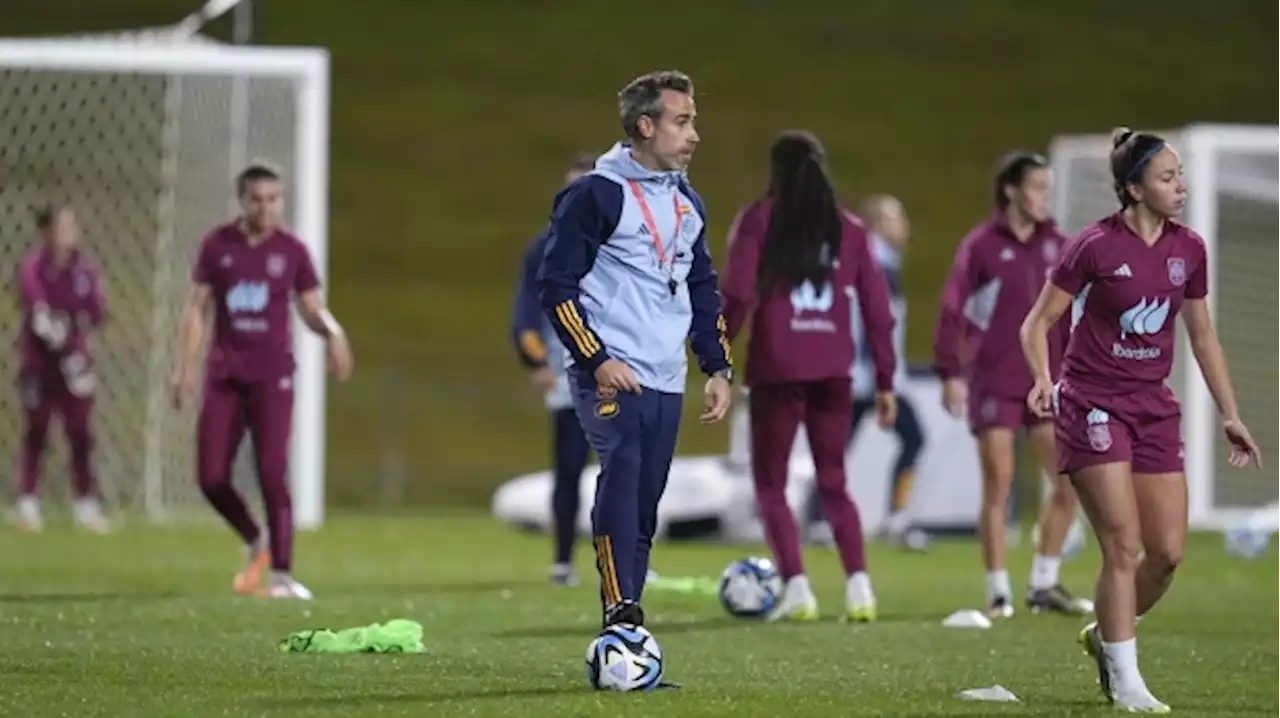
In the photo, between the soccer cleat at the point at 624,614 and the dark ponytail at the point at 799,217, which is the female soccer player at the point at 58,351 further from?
the soccer cleat at the point at 624,614

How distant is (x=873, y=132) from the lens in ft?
110

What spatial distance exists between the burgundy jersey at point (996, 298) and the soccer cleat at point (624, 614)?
4033 mm

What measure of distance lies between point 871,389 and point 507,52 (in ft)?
61.3

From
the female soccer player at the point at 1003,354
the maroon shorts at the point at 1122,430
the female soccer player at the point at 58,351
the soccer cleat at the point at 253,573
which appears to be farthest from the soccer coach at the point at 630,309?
the female soccer player at the point at 58,351

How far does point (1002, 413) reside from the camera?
11570mm

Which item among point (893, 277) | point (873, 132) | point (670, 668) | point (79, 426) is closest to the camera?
point (670, 668)

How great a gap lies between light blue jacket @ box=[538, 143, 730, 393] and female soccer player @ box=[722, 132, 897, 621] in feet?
9.20

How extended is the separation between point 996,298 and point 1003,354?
Answer: 27 centimetres

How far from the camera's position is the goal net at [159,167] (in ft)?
60.9

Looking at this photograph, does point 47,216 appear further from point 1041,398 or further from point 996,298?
point 1041,398

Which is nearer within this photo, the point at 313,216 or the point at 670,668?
the point at 670,668

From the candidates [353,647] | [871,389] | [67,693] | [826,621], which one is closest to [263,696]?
[67,693]

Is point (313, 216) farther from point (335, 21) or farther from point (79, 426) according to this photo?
point (335, 21)

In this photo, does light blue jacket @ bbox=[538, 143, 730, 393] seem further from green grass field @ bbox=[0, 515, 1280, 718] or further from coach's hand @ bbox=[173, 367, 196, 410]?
coach's hand @ bbox=[173, 367, 196, 410]
